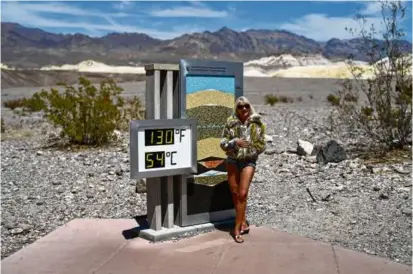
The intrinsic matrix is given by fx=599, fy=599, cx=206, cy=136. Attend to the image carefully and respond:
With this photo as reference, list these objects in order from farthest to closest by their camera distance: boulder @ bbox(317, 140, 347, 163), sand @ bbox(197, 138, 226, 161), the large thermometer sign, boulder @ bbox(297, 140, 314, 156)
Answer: boulder @ bbox(297, 140, 314, 156), boulder @ bbox(317, 140, 347, 163), sand @ bbox(197, 138, 226, 161), the large thermometer sign

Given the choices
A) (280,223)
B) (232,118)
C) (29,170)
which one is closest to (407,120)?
(280,223)

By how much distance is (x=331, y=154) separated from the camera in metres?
10.7

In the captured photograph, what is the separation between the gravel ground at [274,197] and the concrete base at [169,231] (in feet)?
2.58

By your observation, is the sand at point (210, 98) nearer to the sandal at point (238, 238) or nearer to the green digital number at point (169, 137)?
the green digital number at point (169, 137)

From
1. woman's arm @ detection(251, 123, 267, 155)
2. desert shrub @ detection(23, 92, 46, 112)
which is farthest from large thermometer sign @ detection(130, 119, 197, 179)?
desert shrub @ detection(23, 92, 46, 112)

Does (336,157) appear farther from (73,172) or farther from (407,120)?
(73,172)

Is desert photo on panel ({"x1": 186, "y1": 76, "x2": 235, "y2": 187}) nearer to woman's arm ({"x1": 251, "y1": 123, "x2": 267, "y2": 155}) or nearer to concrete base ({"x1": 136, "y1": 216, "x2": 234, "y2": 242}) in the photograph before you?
concrete base ({"x1": 136, "y1": 216, "x2": 234, "y2": 242})

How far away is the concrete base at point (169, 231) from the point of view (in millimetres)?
6457

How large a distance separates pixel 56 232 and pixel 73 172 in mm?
3859

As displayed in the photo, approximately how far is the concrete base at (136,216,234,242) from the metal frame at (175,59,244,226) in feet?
0.26

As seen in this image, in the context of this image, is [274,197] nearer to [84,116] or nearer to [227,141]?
[227,141]

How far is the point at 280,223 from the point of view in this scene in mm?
7332

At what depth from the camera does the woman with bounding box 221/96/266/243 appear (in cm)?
633

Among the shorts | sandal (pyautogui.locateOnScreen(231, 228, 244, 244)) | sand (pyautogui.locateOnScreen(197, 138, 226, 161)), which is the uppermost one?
sand (pyautogui.locateOnScreen(197, 138, 226, 161))
